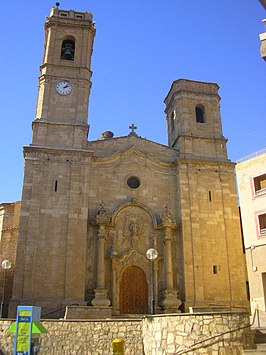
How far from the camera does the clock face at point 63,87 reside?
23712 millimetres

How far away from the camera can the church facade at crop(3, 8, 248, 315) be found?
64.5ft

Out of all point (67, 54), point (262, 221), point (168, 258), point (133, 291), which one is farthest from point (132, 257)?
point (67, 54)

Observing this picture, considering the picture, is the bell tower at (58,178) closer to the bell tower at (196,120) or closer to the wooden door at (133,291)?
the wooden door at (133,291)

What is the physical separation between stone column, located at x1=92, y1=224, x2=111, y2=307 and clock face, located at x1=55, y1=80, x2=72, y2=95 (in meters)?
8.53

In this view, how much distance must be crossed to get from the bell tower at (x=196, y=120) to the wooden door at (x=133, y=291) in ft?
24.8

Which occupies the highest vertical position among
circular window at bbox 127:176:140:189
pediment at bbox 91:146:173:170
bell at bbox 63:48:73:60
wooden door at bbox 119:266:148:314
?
bell at bbox 63:48:73:60

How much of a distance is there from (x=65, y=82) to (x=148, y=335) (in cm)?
1651

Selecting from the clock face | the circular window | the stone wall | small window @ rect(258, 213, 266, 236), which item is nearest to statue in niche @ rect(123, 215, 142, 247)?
the circular window

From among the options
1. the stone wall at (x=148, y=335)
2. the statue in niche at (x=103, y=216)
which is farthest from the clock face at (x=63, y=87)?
the stone wall at (x=148, y=335)

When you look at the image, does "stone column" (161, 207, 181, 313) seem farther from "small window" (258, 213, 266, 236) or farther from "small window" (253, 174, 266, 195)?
"small window" (253, 174, 266, 195)

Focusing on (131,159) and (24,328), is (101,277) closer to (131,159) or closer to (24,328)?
(131,159)

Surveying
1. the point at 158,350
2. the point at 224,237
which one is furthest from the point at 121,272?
the point at 158,350

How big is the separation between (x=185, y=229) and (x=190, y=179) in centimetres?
307

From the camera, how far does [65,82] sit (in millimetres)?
23984
